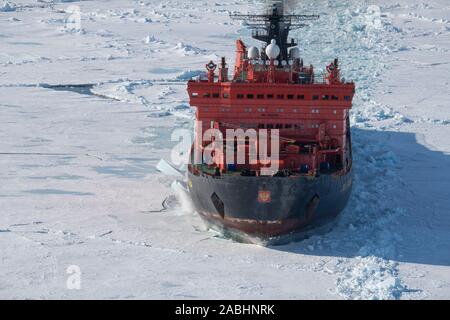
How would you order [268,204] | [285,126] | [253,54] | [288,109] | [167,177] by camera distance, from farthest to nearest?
[167,177] < [253,54] < [285,126] < [288,109] < [268,204]

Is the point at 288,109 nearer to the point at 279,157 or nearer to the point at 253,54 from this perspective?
the point at 279,157

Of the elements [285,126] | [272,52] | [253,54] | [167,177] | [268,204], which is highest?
[272,52]

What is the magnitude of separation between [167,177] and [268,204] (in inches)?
220

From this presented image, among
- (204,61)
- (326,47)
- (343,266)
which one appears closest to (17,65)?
(204,61)

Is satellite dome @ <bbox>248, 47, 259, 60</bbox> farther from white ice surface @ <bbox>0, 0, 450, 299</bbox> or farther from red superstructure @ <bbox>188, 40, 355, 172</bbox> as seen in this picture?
white ice surface @ <bbox>0, 0, 450, 299</bbox>

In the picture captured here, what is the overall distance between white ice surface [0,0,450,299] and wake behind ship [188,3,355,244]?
546 millimetres

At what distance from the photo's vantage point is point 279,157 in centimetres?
1914

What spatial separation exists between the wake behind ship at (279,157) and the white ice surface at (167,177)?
0.55 metres

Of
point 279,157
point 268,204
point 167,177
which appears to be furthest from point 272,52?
point 268,204

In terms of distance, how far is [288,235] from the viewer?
18.2 m

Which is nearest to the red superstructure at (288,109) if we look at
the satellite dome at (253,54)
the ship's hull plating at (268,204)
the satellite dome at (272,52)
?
the satellite dome at (272,52)

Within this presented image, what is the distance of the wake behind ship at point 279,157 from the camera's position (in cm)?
1788

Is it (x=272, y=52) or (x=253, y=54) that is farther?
(x=253, y=54)

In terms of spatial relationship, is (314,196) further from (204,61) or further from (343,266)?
(204,61)
